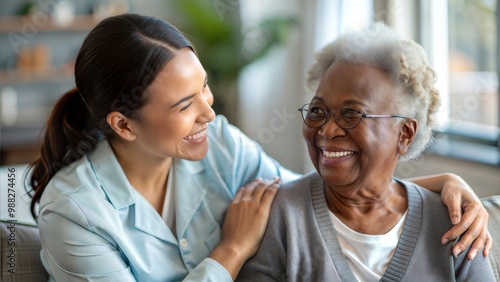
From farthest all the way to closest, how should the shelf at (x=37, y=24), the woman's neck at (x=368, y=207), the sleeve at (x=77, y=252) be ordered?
1. the shelf at (x=37, y=24)
2. the woman's neck at (x=368, y=207)
3. the sleeve at (x=77, y=252)

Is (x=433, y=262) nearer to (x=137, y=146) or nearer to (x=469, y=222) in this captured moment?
(x=469, y=222)

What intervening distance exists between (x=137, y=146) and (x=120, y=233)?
0.25m

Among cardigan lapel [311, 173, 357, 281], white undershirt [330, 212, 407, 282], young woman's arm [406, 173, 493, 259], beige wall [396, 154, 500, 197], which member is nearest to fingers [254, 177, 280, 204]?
cardigan lapel [311, 173, 357, 281]

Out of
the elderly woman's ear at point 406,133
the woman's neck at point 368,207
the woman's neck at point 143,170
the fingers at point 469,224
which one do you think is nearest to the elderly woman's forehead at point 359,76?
the elderly woman's ear at point 406,133

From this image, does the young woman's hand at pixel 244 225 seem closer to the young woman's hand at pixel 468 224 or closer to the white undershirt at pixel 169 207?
the white undershirt at pixel 169 207

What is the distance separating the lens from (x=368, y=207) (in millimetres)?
1669

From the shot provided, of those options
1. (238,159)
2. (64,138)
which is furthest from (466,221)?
(64,138)

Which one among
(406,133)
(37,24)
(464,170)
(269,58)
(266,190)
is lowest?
(464,170)

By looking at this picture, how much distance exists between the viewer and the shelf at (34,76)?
548cm

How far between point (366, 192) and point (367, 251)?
0.50ft

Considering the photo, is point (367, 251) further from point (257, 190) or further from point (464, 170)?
point (464, 170)

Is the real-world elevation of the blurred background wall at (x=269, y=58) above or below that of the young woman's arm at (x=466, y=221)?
below

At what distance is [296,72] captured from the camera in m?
5.15

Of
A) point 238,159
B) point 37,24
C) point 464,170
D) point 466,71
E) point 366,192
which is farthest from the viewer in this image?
point 37,24
